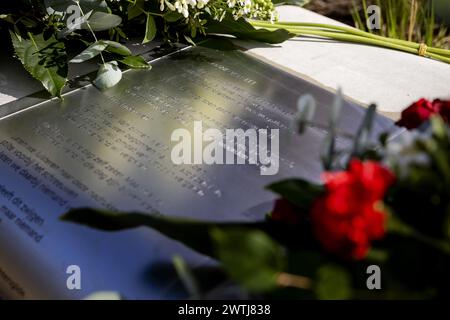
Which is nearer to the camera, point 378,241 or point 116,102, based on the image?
point 378,241

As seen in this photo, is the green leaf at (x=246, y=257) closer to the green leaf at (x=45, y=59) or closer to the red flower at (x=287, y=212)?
the red flower at (x=287, y=212)

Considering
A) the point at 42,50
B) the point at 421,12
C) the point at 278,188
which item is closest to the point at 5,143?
the point at 42,50

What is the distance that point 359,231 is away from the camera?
67cm

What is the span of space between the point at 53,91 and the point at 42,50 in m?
0.17

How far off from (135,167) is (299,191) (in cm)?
52

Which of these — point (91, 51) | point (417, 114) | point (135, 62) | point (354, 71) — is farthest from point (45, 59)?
point (417, 114)

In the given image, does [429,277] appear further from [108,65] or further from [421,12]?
[421,12]

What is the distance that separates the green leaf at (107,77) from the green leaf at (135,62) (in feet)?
0.15

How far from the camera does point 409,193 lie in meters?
0.79

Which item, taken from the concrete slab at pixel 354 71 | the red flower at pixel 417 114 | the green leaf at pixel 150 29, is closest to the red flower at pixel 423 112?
the red flower at pixel 417 114

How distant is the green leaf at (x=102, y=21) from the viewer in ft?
5.24

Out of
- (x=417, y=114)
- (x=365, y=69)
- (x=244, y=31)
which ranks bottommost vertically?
(x=365, y=69)

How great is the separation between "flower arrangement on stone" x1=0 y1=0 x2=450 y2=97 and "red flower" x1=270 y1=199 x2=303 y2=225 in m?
0.79

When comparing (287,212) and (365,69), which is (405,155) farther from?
(365,69)
